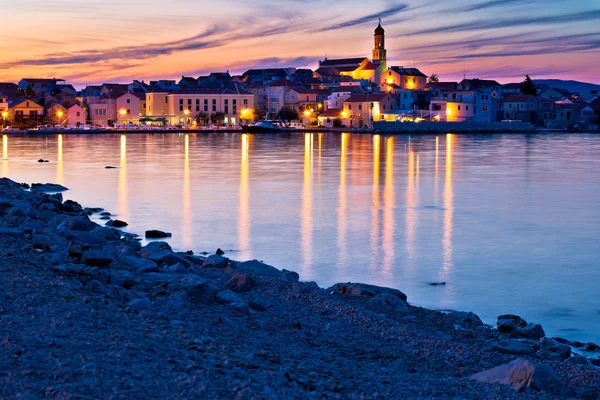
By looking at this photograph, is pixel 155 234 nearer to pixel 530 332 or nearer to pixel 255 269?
pixel 255 269

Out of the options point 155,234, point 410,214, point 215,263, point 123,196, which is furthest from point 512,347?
point 123,196

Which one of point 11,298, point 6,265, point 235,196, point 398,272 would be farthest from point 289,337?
point 235,196

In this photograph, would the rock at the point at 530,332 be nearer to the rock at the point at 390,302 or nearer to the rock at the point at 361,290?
the rock at the point at 390,302

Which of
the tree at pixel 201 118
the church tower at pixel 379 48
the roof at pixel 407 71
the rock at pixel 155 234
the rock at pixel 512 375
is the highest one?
the church tower at pixel 379 48

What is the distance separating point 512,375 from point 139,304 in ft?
7.88

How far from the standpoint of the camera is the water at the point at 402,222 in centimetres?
818

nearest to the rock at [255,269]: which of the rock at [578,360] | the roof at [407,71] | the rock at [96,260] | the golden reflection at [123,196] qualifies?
the rock at [96,260]

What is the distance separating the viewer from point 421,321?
623 centimetres

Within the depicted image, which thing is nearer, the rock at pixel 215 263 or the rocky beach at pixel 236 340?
the rocky beach at pixel 236 340

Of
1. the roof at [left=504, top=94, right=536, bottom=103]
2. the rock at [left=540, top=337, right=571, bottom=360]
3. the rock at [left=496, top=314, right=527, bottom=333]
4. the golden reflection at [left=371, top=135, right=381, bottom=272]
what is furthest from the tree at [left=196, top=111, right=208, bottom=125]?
the rock at [left=540, top=337, right=571, bottom=360]

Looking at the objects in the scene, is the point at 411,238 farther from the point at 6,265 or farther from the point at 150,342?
the point at 150,342

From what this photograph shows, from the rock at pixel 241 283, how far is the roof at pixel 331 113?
6854cm

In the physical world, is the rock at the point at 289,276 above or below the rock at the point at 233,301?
below

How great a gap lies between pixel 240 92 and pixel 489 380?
77.1 m
